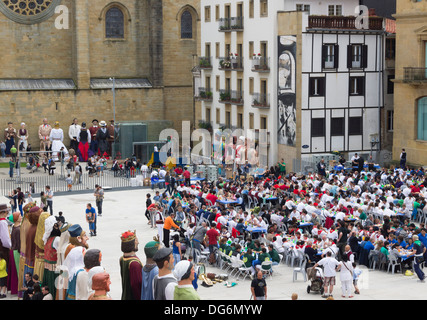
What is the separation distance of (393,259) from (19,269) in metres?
11.3

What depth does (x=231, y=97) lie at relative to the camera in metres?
52.4

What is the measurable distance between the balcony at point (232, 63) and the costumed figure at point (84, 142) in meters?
10.3

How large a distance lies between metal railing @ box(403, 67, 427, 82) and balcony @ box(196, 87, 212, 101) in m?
15.5

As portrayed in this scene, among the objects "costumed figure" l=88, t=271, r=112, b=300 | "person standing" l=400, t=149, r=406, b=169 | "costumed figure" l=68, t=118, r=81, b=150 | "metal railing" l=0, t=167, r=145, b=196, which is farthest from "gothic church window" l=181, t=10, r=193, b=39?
"costumed figure" l=88, t=271, r=112, b=300

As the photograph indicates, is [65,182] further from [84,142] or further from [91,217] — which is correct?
[91,217]

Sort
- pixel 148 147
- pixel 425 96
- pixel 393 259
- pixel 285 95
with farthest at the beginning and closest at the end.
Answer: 1. pixel 148 147
2. pixel 285 95
3. pixel 425 96
4. pixel 393 259

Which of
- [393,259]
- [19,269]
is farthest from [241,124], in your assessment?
[19,269]

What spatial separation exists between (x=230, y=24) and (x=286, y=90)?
7.73 m

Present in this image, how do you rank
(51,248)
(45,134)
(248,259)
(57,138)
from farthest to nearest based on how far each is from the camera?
(45,134)
(57,138)
(248,259)
(51,248)

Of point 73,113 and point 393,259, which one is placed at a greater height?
point 73,113

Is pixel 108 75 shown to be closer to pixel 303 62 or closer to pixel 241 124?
pixel 241 124

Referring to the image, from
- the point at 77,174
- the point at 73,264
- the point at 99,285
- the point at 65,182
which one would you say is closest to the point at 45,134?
the point at 65,182

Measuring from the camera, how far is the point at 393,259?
24.1 meters

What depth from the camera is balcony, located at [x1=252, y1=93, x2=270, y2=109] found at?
48138 millimetres
